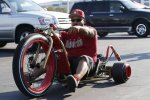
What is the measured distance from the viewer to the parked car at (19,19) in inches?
555

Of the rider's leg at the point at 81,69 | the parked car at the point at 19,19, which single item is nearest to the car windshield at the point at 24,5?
the parked car at the point at 19,19

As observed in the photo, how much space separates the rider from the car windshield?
24.7ft

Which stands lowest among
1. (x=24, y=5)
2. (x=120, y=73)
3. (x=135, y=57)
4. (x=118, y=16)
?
(x=135, y=57)

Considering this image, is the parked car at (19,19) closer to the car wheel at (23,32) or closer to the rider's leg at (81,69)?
the car wheel at (23,32)

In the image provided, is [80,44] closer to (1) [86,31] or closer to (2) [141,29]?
(1) [86,31]

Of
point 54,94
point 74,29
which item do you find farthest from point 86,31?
A: point 54,94

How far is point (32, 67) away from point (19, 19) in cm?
762

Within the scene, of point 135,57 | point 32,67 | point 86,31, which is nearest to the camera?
point 32,67

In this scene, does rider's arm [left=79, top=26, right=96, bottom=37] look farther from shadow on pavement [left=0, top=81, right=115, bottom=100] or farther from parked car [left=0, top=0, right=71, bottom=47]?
parked car [left=0, top=0, right=71, bottom=47]

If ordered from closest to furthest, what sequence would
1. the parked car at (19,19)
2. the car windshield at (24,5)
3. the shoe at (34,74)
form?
the shoe at (34,74), the parked car at (19,19), the car windshield at (24,5)

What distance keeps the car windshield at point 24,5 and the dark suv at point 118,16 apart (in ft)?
20.1

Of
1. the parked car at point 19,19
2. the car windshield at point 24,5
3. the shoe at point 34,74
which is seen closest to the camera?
the shoe at point 34,74

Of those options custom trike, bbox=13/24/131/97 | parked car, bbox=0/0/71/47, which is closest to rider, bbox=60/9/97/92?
custom trike, bbox=13/24/131/97

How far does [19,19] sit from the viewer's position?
14.3 m
